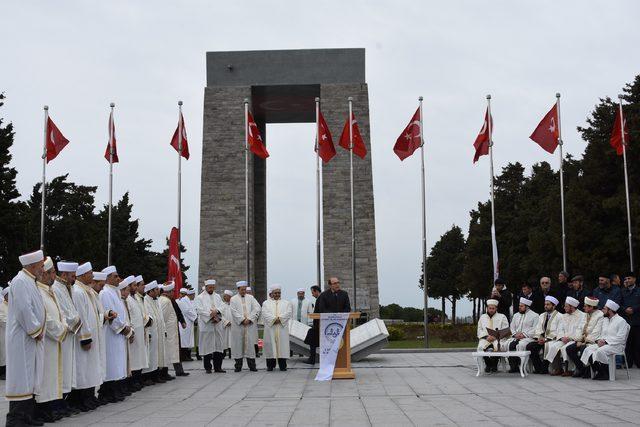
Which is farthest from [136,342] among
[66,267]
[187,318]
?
[187,318]

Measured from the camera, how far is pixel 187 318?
19.7 metres

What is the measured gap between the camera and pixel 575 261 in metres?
37.5

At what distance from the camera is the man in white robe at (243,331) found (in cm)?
1795

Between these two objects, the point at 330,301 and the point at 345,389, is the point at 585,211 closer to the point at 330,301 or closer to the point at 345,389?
the point at 330,301

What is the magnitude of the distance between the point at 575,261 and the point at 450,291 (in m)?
37.6

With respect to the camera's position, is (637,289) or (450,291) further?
(450,291)

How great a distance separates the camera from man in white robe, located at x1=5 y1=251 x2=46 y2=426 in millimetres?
9477

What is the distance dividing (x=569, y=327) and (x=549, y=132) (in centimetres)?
959

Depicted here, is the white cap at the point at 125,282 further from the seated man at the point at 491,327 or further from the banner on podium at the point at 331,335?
the seated man at the point at 491,327

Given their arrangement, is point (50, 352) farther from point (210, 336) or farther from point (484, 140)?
point (484, 140)

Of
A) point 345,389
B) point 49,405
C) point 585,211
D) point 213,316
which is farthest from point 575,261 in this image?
point 49,405

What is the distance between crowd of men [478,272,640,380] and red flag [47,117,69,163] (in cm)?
1355

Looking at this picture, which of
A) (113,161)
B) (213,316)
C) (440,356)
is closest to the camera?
(213,316)

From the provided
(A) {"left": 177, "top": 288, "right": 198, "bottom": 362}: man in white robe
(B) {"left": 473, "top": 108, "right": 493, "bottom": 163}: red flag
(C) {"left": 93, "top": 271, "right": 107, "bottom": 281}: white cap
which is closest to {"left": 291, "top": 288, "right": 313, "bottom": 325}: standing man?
(A) {"left": 177, "top": 288, "right": 198, "bottom": 362}: man in white robe
